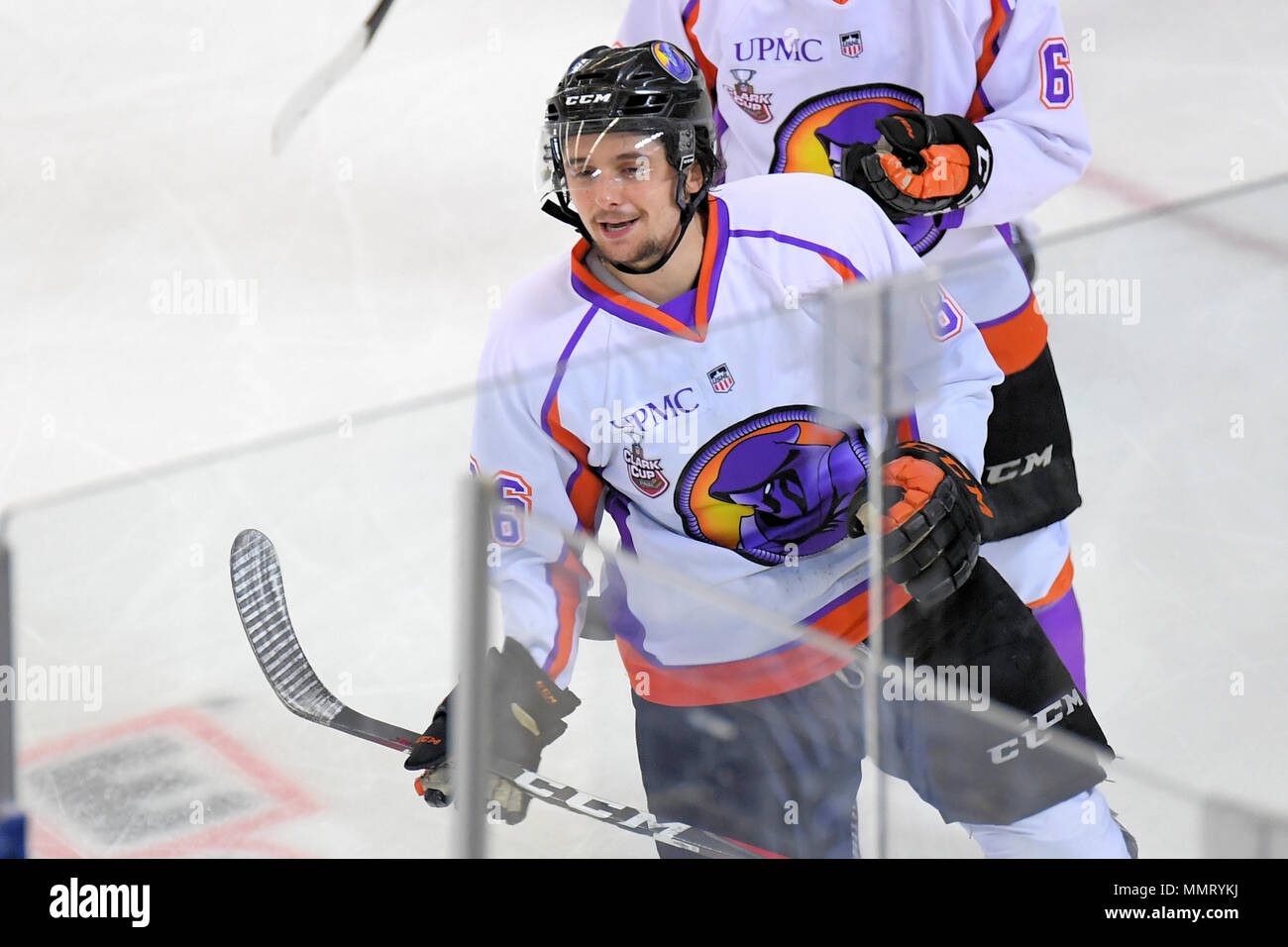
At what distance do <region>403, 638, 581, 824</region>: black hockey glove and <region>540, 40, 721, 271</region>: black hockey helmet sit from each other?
0.86 meters

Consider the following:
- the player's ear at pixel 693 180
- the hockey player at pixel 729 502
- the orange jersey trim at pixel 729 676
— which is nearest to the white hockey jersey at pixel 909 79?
the hockey player at pixel 729 502

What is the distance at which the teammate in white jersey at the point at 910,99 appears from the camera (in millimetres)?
2758

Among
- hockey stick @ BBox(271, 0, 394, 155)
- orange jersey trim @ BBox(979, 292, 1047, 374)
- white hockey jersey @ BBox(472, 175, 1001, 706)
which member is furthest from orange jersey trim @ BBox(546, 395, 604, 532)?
hockey stick @ BBox(271, 0, 394, 155)

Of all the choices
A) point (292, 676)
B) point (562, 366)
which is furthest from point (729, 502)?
point (292, 676)

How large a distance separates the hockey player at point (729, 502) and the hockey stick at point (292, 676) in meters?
0.02

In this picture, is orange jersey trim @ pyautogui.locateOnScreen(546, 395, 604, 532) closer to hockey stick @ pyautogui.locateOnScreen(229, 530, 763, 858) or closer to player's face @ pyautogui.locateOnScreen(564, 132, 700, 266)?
player's face @ pyautogui.locateOnScreen(564, 132, 700, 266)

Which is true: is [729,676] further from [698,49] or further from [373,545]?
[698,49]

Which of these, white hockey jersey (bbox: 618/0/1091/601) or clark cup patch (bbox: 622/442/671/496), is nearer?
clark cup patch (bbox: 622/442/671/496)

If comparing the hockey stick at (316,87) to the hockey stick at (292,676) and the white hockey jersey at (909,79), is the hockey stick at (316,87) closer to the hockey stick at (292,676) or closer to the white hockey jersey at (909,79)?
the white hockey jersey at (909,79)

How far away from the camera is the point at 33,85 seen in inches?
190

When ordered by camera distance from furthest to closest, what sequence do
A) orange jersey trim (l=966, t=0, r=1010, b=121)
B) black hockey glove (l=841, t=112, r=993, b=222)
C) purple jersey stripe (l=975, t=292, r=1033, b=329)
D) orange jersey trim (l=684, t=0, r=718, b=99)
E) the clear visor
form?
orange jersey trim (l=684, t=0, r=718, b=99) < orange jersey trim (l=966, t=0, r=1010, b=121) < black hockey glove (l=841, t=112, r=993, b=222) < the clear visor < purple jersey stripe (l=975, t=292, r=1033, b=329)

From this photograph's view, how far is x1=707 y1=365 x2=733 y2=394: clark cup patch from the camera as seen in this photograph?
2084mm

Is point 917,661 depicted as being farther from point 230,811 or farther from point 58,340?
point 58,340
